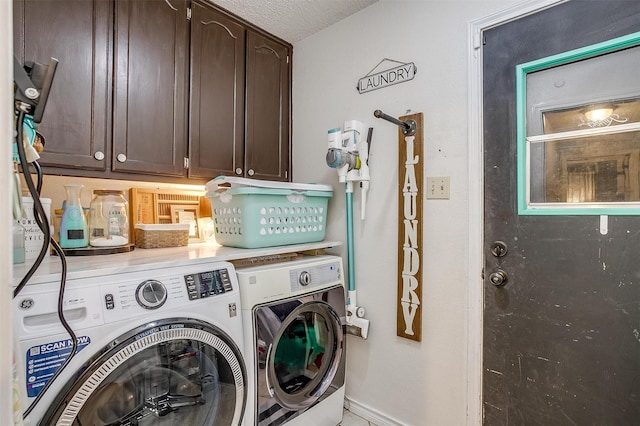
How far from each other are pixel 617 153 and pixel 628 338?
0.67m

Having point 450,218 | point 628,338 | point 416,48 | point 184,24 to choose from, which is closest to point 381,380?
point 450,218

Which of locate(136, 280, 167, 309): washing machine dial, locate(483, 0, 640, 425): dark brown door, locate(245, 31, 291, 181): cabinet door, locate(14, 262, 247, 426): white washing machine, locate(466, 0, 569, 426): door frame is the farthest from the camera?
locate(245, 31, 291, 181): cabinet door

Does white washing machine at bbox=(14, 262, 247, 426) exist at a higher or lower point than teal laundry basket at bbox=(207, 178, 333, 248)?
lower

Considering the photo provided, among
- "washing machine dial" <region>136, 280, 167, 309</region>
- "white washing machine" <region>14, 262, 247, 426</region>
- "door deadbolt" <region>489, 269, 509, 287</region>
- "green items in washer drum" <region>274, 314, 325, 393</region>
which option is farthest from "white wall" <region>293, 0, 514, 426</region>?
"washing machine dial" <region>136, 280, 167, 309</region>

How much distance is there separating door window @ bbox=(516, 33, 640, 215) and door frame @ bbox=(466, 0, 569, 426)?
6.4 inches

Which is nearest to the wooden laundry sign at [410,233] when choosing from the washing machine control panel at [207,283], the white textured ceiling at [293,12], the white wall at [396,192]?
the white wall at [396,192]

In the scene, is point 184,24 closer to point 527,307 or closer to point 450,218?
point 450,218

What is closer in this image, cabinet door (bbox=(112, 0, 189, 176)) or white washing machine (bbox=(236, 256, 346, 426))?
white washing machine (bbox=(236, 256, 346, 426))

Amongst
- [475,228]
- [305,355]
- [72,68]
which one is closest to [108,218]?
[72,68]

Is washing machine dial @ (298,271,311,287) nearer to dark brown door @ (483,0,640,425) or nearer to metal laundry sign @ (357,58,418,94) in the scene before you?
dark brown door @ (483,0,640,425)

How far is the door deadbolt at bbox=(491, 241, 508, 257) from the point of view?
1.36 metres

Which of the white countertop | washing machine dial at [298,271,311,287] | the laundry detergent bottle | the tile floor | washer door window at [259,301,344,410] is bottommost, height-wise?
the tile floor

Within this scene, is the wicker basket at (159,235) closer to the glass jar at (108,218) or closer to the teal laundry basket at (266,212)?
the glass jar at (108,218)

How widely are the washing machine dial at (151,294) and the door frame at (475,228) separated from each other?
1.30 meters
